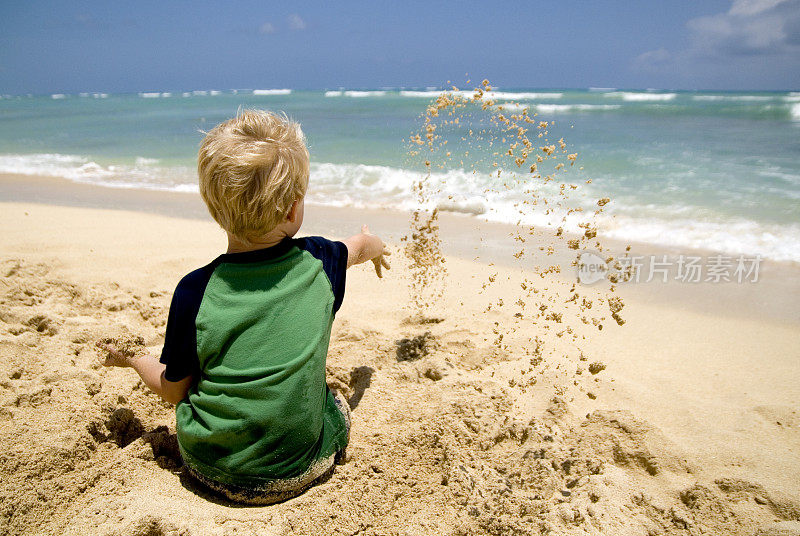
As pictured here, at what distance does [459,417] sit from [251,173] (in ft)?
3.50

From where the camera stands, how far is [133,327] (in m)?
2.45

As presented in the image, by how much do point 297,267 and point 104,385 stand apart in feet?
3.49

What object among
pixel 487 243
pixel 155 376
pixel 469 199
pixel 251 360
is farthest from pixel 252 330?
pixel 469 199

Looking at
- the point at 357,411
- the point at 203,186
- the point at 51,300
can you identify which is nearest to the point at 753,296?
the point at 357,411

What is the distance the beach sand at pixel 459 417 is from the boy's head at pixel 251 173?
769mm

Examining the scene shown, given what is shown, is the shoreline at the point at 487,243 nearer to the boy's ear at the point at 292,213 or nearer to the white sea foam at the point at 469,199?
the white sea foam at the point at 469,199

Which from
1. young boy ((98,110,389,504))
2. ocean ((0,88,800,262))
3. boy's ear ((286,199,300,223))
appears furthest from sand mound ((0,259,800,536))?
ocean ((0,88,800,262))

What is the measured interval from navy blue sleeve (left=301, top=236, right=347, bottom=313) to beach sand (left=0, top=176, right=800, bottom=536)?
1.76ft

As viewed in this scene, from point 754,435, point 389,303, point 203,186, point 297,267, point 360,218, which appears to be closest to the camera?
point 203,186

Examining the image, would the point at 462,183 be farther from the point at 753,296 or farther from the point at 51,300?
the point at 51,300

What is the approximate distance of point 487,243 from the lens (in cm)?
408

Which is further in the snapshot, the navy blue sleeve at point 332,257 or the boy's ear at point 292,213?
the navy blue sleeve at point 332,257

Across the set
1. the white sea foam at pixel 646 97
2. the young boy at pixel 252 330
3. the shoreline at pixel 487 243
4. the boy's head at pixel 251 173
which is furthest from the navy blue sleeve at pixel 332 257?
the white sea foam at pixel 646 97

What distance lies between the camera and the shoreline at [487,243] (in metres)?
3.15
